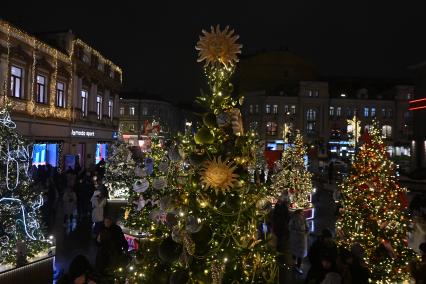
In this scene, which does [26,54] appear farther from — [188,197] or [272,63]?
[272,63]

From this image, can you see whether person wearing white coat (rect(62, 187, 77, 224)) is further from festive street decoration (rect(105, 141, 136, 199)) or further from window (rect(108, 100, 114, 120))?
window (rect(108, 100, 114, 120))

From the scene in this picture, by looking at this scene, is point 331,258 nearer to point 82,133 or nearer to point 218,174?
point 218,174

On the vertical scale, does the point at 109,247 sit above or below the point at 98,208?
below

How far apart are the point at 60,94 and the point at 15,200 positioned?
21337mm

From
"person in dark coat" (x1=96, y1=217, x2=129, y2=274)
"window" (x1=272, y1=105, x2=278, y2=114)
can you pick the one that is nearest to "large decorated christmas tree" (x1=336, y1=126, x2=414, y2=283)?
"person in dark coat" (x1=96, y1=217, x2=129, y2=274)

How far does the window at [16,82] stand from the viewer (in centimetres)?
2302

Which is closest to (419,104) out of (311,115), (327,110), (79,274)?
(327,110)

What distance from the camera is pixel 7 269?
8719 mm

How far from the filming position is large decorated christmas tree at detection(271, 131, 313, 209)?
18.5 meters

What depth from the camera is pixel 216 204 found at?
19.1ft

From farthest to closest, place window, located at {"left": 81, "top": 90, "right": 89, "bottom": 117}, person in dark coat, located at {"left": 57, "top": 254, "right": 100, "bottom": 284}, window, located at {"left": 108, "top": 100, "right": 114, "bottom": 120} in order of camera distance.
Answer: window, located at {"left": 108, "top": 100, "right": 114, "bottom": 120} < window, located at {"left": 81, "top": 90, "right": 89, "bottom": 117} < person in dark coat, located at {"left": 57, "top": 254, "right": 100, "bottom": 284}

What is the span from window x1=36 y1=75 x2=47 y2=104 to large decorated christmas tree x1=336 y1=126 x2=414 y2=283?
67.4 feet

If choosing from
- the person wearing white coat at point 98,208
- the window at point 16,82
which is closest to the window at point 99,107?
the window at point 16,82

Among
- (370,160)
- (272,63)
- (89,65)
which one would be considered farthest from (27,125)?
(272,63)
